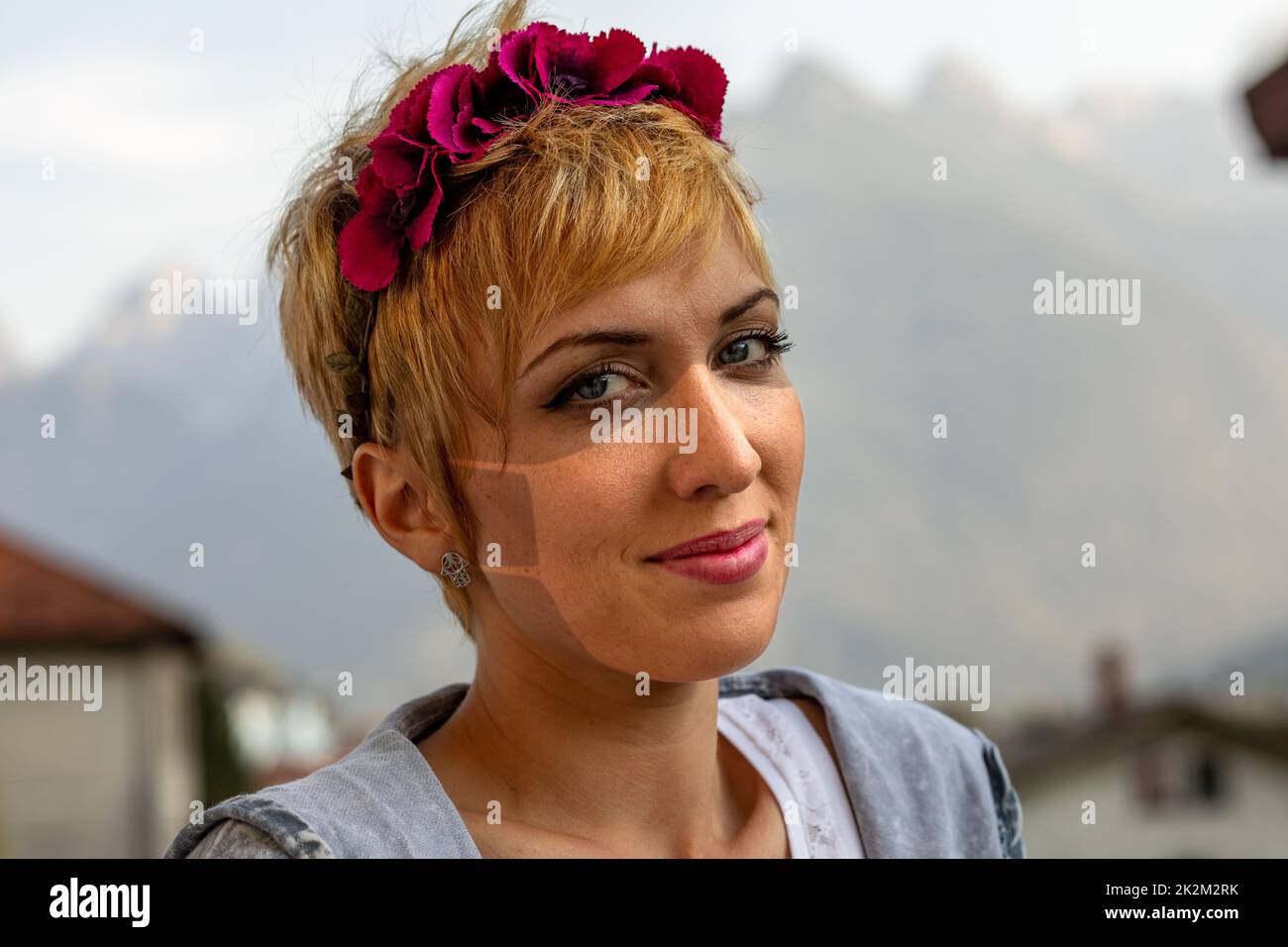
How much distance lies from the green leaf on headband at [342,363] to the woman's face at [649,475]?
215 millimetres

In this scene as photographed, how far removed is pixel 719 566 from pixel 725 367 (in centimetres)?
25

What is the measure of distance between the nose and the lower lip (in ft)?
0.24

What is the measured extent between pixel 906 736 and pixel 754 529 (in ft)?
2.18

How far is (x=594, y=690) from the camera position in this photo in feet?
5.82

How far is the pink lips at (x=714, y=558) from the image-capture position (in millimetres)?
1604

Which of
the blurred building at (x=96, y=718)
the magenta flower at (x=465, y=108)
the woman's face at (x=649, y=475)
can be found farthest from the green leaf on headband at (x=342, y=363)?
the blurred building at (x=96, y=718)

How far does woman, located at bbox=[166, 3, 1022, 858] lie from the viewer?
161 centimetres

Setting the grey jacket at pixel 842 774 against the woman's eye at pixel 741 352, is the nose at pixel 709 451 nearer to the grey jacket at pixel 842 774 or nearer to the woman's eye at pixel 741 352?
the woman's eye at pixel 741 352

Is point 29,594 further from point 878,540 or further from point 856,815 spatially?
point 878,540

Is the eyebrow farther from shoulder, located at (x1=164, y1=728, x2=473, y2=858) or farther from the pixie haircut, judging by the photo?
shoulder, located at (x1=164, y1=728, x2=473, y2=858)

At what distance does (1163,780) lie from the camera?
75.2 feet

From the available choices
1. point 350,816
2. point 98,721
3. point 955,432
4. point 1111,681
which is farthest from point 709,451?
point 955,432

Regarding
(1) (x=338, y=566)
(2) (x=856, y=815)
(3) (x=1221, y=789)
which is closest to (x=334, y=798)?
(2) (x=856, y=815)
